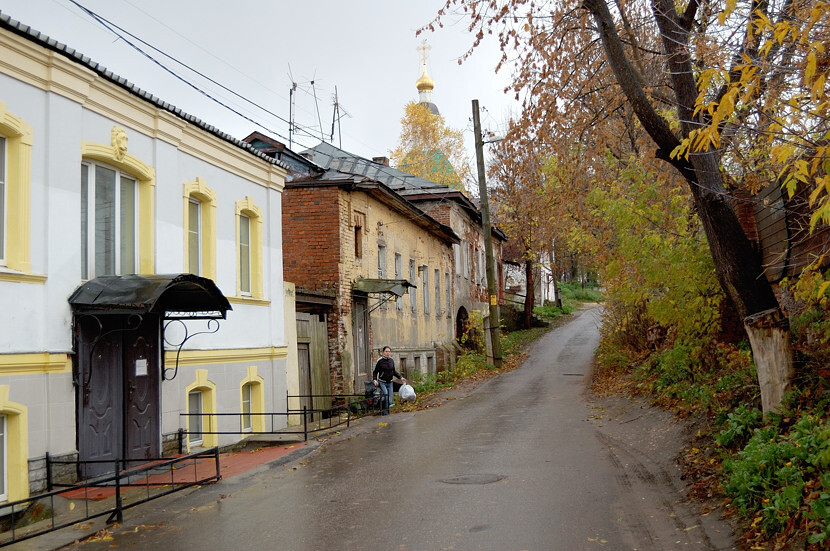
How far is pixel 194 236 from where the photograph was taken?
13.5m

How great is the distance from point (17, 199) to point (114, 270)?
7.17 ft

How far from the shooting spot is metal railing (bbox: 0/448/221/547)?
7.86m

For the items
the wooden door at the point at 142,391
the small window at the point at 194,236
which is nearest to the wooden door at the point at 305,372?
the small window at the point at 194,236

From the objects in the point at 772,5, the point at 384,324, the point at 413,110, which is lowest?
the point at 384,324

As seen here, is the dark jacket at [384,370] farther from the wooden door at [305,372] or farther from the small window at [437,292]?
the small window at [437,292]

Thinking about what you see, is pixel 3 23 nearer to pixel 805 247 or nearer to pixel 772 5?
pixel 772 5

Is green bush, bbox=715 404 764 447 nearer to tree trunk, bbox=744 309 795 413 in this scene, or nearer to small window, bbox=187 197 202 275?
tree trunk, bbox=744 309 795 413

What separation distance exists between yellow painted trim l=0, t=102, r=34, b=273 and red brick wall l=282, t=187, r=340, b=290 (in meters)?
11.0

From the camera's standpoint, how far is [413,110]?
171ft

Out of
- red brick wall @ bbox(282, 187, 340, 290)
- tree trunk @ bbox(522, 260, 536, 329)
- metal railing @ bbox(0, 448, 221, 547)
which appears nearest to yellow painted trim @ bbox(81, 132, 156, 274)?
metal railing @ bbox(0, 448, 221, 547)

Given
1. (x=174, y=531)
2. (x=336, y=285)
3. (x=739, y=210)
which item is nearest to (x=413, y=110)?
(x=336, y=285)

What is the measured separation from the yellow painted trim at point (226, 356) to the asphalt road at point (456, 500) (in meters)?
2.36

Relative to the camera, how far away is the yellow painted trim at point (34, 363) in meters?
8.75

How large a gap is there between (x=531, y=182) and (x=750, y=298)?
537 centimetres
